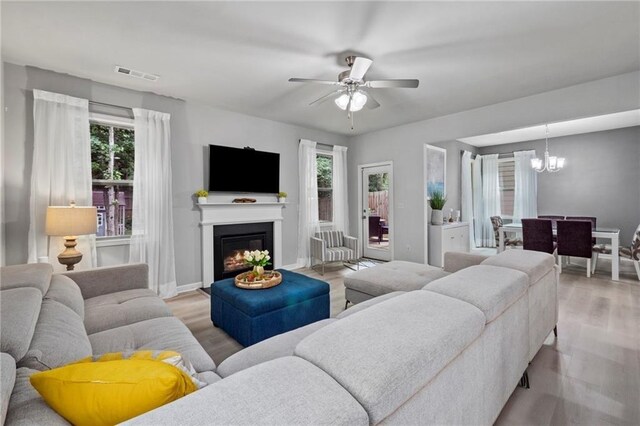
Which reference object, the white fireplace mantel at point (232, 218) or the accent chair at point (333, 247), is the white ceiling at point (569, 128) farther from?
the white fireplace mantel at point (232, 218)

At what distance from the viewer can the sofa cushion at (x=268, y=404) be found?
23.9 inches

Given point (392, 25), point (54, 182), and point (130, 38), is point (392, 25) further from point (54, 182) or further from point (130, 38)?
point (54, 182)

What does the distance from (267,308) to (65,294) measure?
1.34 metres

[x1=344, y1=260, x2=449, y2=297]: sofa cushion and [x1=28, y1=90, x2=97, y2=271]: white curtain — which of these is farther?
[x1=28, y1=90, x2=97, y2=271]: white curtain

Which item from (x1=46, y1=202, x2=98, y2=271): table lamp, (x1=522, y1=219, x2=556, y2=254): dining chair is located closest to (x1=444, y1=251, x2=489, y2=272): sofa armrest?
(x1=522, y1=219, x2=556, y2=254): dining chair

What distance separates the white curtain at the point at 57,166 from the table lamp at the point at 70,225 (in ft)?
0.65

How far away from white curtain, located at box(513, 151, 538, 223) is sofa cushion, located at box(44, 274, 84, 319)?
804cm

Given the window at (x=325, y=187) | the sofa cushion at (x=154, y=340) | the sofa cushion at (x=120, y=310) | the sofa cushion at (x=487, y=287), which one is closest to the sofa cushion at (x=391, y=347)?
the sofa cushion at (x=487, y=287)

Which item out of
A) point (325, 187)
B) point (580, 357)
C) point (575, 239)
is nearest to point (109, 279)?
point (580, 357)

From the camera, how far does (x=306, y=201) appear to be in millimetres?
5344

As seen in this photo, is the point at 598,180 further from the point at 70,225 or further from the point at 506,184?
the point at 70,225

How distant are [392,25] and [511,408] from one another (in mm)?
2760

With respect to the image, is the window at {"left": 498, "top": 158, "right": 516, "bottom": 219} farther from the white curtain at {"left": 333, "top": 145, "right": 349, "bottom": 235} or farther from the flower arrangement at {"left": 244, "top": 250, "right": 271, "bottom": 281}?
the flower arrangement at {"left": 244, "top": 250, "right": 271, "bottom": 281}

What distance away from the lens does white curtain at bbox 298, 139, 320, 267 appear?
5310 millimetres
